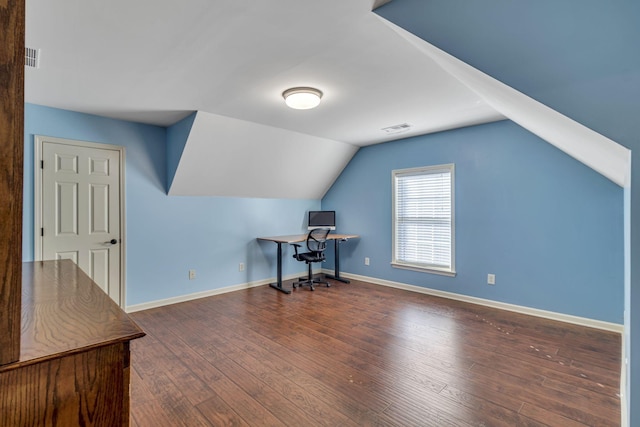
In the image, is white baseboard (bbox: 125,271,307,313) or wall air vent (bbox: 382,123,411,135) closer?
white baseboard (bbox: 125,271,307,313)

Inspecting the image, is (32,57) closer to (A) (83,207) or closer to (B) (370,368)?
(A) (83,207)

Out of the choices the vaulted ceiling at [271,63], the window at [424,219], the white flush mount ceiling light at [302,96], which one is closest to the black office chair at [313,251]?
the window at [424,219]

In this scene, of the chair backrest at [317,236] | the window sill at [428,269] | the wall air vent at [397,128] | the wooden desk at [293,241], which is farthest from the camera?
the chair backrest at [317,236]

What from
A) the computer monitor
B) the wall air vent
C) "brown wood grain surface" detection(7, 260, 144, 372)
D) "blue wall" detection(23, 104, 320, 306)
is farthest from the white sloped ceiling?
"brown wood grain surface" detection(7, 260, 144, 372)

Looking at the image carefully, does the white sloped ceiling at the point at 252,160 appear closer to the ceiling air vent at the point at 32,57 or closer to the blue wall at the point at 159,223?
the blue wall at the point at 159,223

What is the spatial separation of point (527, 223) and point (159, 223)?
176 inches

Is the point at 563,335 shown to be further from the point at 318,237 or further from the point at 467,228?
the point at 318,237

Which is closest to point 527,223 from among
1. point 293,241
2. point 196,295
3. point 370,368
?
point 370,368

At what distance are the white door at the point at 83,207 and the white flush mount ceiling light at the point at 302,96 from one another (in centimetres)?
230

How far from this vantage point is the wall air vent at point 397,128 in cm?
401

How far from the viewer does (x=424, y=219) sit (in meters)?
4.59

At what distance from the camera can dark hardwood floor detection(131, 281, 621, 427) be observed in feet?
6.24

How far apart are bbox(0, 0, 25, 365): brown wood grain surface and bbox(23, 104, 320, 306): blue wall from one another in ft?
10.7

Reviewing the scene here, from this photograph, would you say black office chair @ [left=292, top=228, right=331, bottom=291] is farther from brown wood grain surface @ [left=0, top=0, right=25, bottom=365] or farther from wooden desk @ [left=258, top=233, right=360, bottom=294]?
brown wood grain surface @ [left=0, top=0, right=25, bottom=365]
